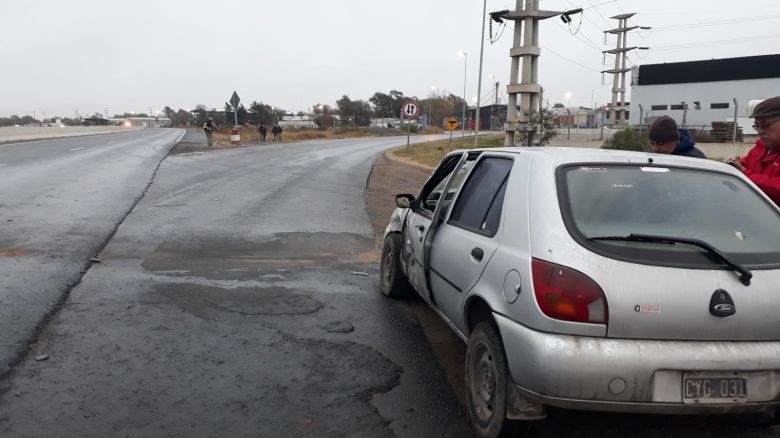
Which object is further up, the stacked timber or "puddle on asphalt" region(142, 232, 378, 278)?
the stacked timber

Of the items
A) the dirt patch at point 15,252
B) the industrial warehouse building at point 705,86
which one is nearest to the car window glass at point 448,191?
the dirt patch at point 15,252

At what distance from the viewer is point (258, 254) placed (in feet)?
25.3

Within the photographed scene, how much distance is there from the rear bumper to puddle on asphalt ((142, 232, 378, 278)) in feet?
14.7

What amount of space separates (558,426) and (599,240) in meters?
1.19

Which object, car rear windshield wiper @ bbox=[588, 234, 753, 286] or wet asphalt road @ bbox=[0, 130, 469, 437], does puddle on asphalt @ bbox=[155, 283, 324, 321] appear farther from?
car rear windshield wiper @ bbox=[588, 234, 753, 286]

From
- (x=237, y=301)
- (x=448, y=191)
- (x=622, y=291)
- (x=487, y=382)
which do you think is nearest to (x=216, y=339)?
(x=237, y=301)

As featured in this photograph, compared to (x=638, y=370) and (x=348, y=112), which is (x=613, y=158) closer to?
(x=638, y=370)

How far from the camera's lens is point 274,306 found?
18.1 ft

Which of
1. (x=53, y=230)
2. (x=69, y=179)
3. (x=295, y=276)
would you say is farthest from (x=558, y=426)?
(x=69, y=179)

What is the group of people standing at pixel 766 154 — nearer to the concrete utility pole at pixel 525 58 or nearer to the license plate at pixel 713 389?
the license plate at pixel 713 389

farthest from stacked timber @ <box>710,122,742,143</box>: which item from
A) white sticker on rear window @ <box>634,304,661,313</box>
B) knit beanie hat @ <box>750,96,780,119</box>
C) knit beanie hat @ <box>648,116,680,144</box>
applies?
white sticker on rear window @ <box>634,304,661,313</box>

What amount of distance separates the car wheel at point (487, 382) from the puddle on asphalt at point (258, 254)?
380cm

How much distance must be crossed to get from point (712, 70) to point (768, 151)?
6822cm

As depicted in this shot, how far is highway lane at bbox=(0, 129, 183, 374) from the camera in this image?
5.12m
